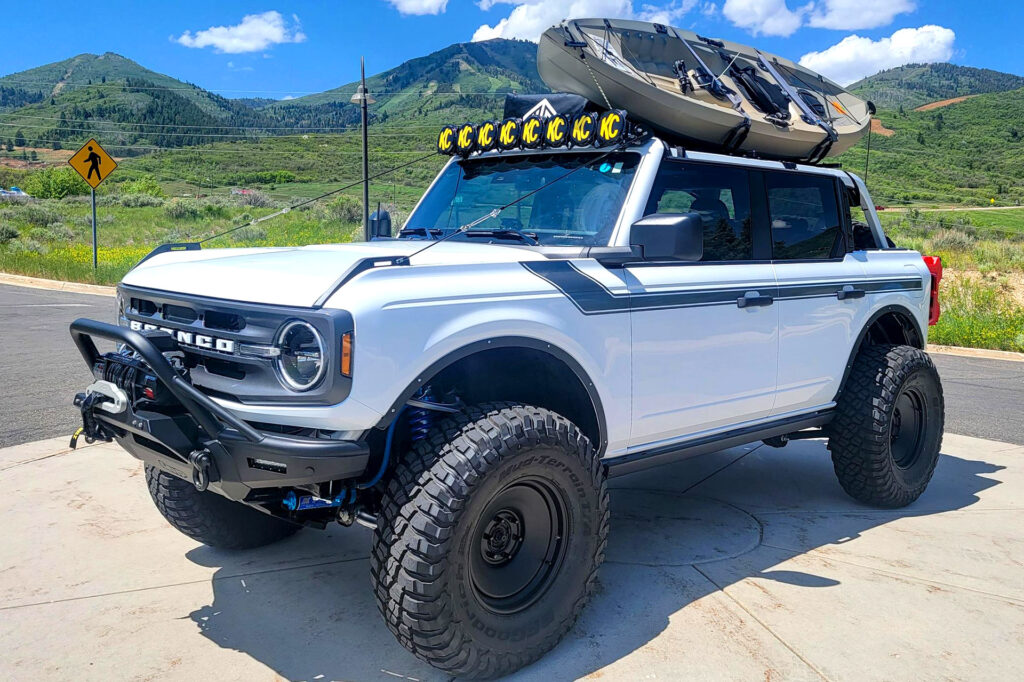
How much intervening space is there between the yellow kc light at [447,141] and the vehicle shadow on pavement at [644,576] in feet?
7.01

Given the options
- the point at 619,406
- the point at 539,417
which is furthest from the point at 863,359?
the point at 539,417

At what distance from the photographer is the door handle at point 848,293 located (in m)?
4.72

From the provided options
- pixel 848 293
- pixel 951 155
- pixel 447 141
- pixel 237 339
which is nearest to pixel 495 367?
pixel 237 339

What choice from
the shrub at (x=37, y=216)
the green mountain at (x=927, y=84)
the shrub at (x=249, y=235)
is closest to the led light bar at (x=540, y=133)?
the shrub at (x=249, y=235)

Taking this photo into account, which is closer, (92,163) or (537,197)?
(537,197)

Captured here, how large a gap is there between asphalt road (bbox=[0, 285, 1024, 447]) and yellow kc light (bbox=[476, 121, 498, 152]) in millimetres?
3867

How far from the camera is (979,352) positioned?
12.0 m

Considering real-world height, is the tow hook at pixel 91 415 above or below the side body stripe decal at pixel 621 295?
below

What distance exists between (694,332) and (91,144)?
54.2ft

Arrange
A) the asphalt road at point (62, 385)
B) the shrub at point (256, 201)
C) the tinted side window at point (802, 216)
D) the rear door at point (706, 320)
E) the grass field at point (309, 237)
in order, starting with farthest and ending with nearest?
the shrub at point (256, 201) < the grass field at point (309, 237) < the asphalt road at point (62, 385) < the tinted side window at point (802, 216) < the rear door at point (706, 320)

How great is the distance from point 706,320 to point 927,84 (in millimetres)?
170969

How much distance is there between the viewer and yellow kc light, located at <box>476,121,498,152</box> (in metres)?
4.46

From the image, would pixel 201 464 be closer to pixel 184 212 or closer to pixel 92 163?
pixel 92 163

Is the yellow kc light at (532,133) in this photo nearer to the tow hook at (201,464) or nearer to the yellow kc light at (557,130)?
the yellow kc light at (557,130)
